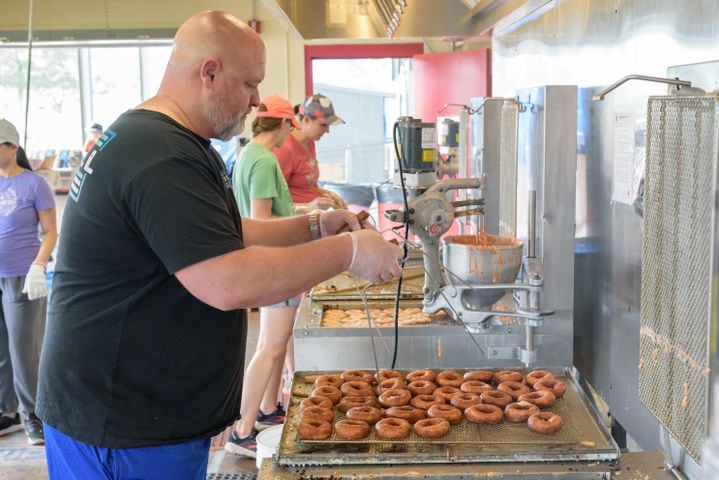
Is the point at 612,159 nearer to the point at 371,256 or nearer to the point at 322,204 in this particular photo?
the point at 371,256

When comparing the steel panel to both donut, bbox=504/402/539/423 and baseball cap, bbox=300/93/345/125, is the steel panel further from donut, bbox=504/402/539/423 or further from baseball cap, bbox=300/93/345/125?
baseball cap, bbox=300/93/345/125

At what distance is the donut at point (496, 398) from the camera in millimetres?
1929

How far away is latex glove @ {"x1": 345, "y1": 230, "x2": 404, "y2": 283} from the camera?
1.71 meters

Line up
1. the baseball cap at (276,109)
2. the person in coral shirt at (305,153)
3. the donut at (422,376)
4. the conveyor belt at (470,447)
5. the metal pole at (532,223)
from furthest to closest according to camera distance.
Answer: the person in coral shirt at (305,153), the baseball cap at (276,109), the metal pole at (532,223), the donut at (422,376), the conveyor belt at (470,447)

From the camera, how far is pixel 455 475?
162 cm

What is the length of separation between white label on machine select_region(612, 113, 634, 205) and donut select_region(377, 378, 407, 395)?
2.59 feet

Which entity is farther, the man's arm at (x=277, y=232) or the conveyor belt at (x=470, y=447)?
the man's arm at (x=277, y=232)

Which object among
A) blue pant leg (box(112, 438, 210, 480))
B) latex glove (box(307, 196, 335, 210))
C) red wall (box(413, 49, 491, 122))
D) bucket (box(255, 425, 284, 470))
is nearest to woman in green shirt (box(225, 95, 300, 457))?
latex glove (box(307, 196, 335, 210))

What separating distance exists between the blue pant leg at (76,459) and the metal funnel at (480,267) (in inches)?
37.3

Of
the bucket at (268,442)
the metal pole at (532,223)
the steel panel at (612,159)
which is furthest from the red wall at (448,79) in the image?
the metal pole at (532,223)

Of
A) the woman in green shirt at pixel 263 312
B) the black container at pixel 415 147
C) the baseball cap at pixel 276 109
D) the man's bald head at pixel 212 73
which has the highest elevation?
the baseball cap at pixel 276 109

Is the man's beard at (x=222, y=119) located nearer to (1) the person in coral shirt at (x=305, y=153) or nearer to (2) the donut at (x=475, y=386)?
(2) the donut at (x=475, y=386)

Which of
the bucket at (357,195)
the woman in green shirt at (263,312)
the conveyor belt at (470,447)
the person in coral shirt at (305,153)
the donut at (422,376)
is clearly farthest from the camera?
the bucket at (357,195)

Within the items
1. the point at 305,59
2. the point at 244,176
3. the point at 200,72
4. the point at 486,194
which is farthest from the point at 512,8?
the point at 305,59
